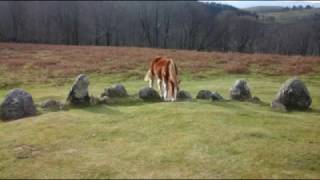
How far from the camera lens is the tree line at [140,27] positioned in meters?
87.6

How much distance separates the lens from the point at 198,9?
10425 centimetres

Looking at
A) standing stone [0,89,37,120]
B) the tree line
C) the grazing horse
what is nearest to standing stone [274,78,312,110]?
the grazing horse

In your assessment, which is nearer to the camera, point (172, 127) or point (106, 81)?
point (172, 127)

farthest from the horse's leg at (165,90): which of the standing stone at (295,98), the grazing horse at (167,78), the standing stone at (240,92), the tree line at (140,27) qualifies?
the tree line at (140,27)

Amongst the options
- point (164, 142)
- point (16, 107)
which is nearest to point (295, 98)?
point (164, 142)

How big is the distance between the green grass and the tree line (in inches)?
2641

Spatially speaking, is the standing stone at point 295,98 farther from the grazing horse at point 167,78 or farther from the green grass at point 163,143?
the grazing horse at point 167,78

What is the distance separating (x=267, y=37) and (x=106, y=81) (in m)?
67.6

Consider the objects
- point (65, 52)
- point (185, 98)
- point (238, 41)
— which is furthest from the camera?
point (238, 41)

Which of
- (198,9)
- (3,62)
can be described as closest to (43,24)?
(198,9)

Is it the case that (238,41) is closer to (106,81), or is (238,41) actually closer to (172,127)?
(106,81)

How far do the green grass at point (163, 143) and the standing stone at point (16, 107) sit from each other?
0.80m

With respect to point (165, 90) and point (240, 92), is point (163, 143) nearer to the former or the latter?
point (165, 90)

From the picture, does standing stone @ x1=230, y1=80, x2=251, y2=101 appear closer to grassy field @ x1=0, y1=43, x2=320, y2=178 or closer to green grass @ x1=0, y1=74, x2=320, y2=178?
grassy field @ x1=0, y1=43, x2=320, y2=178
